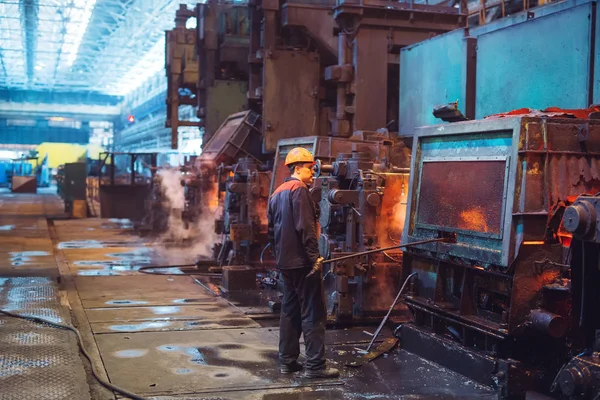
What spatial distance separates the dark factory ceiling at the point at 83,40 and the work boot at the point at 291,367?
70.3ft

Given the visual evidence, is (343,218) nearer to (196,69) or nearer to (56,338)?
(56,338)

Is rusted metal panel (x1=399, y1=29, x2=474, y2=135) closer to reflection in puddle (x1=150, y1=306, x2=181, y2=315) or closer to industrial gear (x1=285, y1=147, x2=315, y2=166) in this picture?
industrial gear (x1=285, y1=147, x2=315, y2=166)

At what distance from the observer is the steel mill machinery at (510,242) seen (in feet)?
16.4

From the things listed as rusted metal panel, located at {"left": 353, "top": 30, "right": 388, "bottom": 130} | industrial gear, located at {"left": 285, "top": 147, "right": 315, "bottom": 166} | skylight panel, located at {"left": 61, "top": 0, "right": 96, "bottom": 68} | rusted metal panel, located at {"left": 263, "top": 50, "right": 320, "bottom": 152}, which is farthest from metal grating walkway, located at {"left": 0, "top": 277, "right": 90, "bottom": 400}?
skylight panel, located at {"left": 61, "top": 0, "right": 96, "bottom": 68}

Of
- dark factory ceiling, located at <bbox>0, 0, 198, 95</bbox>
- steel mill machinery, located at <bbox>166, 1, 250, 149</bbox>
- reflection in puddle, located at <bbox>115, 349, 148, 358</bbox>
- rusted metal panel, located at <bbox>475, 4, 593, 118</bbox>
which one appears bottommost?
reflection in puddle, located at <bbox>115, 349, 148, 358</bbox>

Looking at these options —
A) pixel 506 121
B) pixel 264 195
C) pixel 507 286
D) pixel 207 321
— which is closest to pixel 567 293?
pixel 507 286

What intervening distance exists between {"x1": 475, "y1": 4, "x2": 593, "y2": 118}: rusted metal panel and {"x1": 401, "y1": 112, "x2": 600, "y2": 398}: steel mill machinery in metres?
2.22

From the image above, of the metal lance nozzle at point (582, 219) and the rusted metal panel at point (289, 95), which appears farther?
the rusted metal panel at point (289, 95)

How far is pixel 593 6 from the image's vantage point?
277 inches

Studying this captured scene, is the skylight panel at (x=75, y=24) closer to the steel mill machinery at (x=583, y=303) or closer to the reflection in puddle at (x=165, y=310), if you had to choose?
the reflection in puddle at (x=165, y=310)

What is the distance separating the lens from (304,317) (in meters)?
5.74

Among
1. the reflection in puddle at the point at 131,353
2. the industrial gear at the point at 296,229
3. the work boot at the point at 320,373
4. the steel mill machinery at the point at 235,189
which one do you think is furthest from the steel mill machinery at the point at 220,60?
the work boot at the point at 320,373

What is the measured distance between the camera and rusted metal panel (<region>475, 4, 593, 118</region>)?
7.22 m

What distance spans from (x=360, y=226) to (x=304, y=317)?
A: 1842 mm
